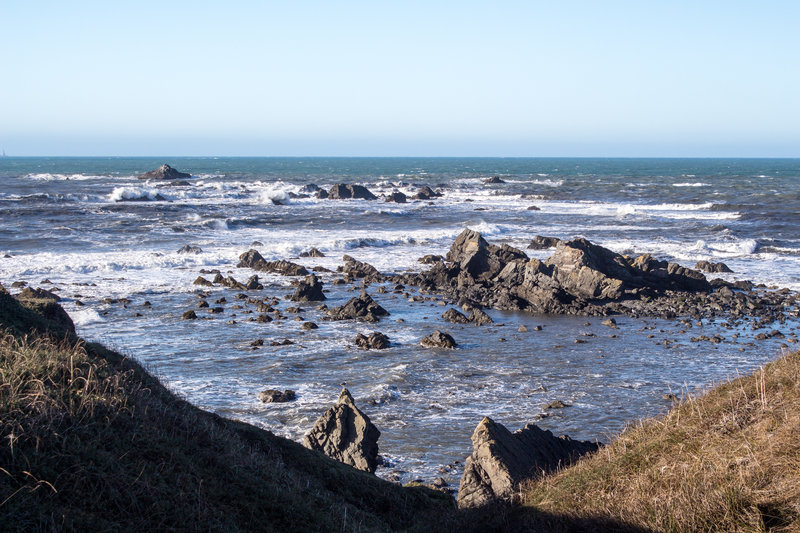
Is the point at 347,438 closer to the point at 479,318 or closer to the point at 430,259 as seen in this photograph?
the point at 479,318

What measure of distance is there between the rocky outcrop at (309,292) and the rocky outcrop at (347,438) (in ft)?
48.8

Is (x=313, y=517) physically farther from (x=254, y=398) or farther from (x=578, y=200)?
(x=578, y=200)

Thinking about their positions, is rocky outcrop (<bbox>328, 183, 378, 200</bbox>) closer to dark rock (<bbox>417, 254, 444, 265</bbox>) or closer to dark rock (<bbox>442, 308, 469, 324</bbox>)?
dark rock (<bbox>417, 254, 444, 265</bbox>)

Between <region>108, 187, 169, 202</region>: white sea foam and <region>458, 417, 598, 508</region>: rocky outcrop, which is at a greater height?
<region>108, 187, 169, 202</region>: white sea foam

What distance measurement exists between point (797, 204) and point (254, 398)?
6284cm

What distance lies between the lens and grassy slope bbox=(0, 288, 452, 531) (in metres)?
5.56

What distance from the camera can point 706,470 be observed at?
6.64 meters

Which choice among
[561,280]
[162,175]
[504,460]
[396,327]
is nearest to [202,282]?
[396,327]

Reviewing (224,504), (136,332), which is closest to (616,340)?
(136,332)

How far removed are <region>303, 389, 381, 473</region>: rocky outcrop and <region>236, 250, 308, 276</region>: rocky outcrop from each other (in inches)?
842

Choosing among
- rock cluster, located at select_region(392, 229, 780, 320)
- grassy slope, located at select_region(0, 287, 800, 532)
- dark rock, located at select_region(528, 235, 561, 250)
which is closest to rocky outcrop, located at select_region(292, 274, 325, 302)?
rock cluster, located at select_region(392, 229, 780, 320)

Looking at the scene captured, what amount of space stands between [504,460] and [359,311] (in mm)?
14408

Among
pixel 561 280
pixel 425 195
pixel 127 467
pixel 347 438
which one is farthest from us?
pixel 425 195

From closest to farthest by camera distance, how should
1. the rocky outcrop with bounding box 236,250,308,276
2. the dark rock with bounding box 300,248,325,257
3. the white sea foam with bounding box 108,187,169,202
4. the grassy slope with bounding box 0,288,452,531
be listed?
the grassy slope with bounding box 0,288,452,531 < the rocky outcrop with bounding box 236,250,308,276 < the dark rock with bounding box 300,248,325,257 < the white sea foam with bounding box 108,187,169,202
